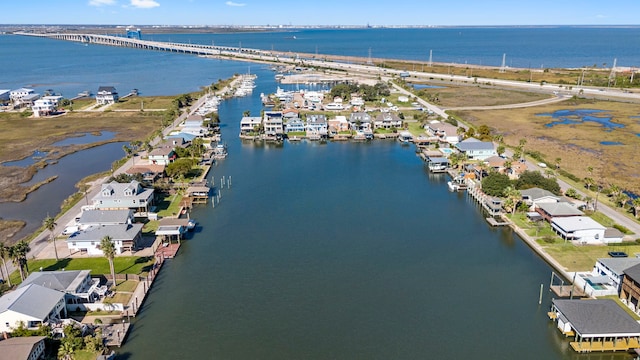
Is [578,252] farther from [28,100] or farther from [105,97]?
[28,100]

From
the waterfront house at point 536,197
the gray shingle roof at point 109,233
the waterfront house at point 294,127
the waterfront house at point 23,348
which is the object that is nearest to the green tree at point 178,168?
the gray shingle roof at point 109,233

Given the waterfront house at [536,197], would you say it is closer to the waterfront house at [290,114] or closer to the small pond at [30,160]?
the waterfront house at [290,114]

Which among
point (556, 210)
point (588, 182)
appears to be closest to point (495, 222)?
point (556, 210)

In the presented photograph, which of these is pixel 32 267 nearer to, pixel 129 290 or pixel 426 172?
pixel 129 290

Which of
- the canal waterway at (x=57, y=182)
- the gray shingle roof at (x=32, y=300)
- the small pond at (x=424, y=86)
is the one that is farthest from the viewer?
the small pond at (x=424, y=86)

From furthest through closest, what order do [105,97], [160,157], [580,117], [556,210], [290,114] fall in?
[105,97] → [580,117] → [290,114] → [160,157] → [556,210]

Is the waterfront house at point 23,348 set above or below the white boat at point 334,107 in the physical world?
below
